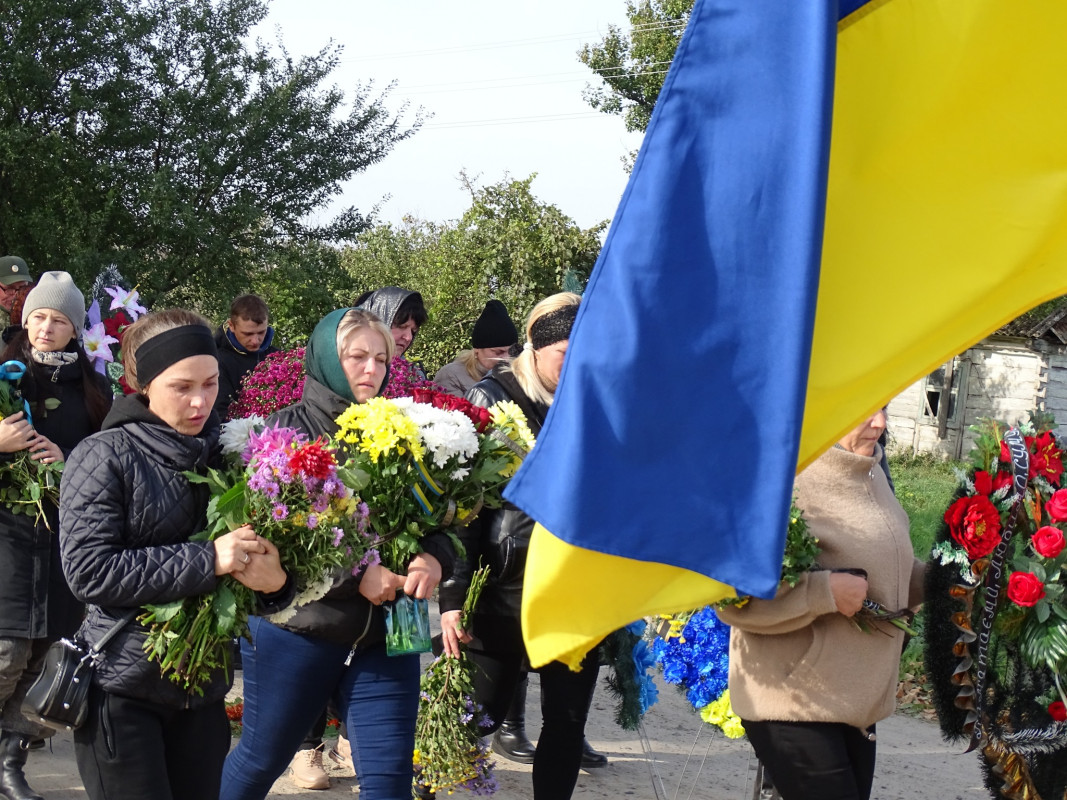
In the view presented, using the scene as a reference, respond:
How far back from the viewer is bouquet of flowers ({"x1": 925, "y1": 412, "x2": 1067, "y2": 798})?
3.93 metres

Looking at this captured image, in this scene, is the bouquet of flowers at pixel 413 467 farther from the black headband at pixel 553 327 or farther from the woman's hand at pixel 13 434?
the woman's hand at pixel 13 434

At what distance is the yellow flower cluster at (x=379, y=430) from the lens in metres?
3.89

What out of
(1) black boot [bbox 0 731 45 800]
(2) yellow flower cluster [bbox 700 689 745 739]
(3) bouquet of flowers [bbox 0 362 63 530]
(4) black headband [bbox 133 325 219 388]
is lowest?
(1) black boot [bbox 0 731 45 800]

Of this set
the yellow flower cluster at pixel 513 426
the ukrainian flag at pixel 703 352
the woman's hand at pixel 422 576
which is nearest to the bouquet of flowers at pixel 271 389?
the yellow flower cluster at pixel 513 426

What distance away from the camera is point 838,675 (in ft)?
12.3

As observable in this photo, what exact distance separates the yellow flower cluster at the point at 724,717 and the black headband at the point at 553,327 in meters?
1.65

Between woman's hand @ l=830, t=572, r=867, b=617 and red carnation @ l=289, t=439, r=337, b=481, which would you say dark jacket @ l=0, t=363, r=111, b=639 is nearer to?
red carnation @ l=289, t=439, r=337, b=481

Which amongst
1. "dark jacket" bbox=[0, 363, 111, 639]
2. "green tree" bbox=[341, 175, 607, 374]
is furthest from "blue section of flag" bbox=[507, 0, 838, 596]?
"green tree" bbox=[341, 175, 607, 374]

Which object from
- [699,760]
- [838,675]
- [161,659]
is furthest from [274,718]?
[699,760]

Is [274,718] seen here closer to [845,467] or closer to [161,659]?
[161,659]

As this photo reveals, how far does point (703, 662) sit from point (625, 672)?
375 mm

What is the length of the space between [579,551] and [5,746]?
397 centimetres

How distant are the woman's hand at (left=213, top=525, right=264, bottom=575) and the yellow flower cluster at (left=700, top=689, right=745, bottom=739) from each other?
222 centimetres

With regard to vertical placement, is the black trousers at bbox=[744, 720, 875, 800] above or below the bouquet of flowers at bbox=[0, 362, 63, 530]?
below
